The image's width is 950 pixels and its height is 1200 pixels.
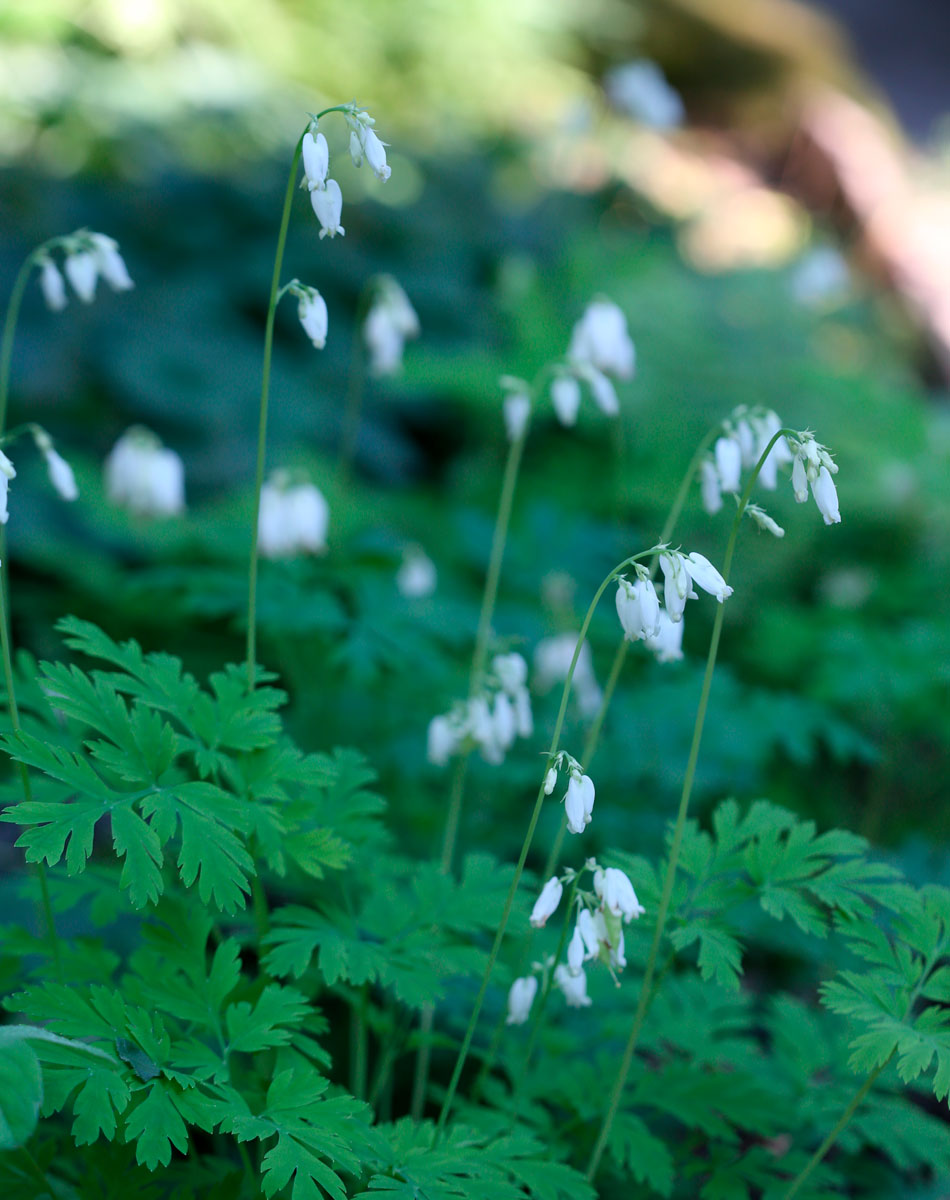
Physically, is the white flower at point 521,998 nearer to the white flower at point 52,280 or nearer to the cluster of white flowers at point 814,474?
the cluster of white flowers at point 814,474

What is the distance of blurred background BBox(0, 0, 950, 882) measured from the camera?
361 cm

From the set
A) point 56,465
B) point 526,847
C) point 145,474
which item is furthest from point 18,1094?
point 145,474

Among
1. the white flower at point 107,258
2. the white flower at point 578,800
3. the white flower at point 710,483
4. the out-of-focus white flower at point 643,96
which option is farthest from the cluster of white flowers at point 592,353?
the out-of-focus white flower at point 643,96

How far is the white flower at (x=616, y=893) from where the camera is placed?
5.81 feet

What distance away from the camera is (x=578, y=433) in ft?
22.1

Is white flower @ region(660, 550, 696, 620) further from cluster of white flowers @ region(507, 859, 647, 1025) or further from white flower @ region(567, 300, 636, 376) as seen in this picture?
white flower @ region(567, 300, 636, 376)

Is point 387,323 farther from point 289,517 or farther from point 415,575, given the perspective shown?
point 415,575

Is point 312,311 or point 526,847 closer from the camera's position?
point 526,847

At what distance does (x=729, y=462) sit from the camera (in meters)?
2.24

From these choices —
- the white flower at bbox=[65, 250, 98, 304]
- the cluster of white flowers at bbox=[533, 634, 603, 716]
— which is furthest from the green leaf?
the cluster of white flowers at bbox=[533, 634, 603, 716]

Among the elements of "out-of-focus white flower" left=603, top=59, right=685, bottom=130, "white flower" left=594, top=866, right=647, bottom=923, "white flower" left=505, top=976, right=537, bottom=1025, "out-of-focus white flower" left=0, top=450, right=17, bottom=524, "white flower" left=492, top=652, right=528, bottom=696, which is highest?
"out-of-focus white flower" left=603, top=59, right=685, bottom=130

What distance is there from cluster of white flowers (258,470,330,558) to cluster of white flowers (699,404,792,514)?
4.54 ft

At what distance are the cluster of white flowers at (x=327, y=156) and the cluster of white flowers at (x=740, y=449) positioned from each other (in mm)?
956

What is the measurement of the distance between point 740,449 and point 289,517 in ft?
5.05
